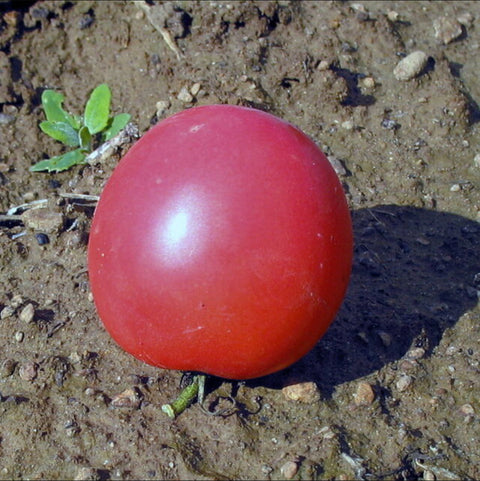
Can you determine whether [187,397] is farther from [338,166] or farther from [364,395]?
[338,166]

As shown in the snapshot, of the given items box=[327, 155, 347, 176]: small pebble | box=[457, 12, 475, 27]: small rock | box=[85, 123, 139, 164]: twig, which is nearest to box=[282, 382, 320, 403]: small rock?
box=[327, 155, 347, 176]: small pebble

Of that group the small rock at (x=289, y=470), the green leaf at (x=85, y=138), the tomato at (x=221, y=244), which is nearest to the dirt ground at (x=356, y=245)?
the small rock at (x=289, y=470)

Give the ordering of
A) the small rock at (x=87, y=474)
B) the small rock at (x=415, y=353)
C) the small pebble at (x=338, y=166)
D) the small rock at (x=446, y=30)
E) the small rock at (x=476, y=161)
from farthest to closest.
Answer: the small rock at (x=446, y=30) → the small rock at (x=476, y=161) → the small pebble at (x=338, y=166) → the small rock at (x=415, y=353) → the small rock at (x=87, y=474)

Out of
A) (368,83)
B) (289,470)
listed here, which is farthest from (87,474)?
(368,83)

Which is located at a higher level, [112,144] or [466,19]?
[466,19]

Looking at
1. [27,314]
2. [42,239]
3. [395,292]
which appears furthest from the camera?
[42,239]

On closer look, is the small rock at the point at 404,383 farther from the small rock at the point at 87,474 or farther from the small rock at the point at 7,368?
the small rock at the point at 7,368
